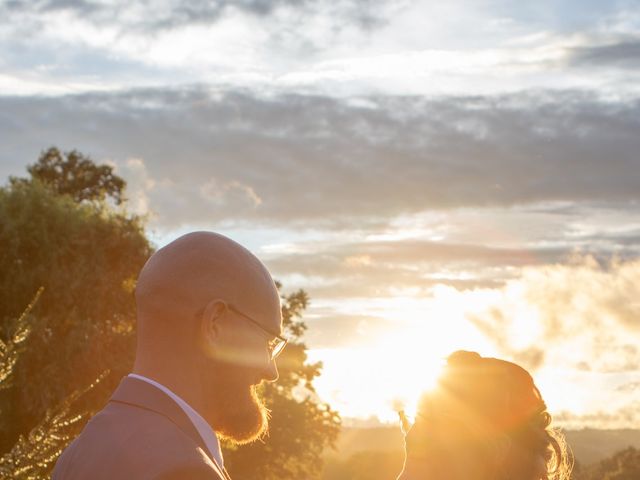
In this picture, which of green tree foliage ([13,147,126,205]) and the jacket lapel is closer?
the jacket lapel

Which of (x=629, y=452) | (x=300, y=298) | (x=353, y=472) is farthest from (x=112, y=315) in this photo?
(x=353, y=472)

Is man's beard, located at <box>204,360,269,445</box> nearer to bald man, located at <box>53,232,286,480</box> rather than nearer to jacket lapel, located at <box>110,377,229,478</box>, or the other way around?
bald man, located at <box>53,232,286,480</box>

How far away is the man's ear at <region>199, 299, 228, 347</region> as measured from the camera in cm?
376

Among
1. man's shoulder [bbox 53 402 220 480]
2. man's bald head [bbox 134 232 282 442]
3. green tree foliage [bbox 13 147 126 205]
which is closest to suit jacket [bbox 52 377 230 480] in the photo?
man's shoulder [bbox 53 402 220 480]

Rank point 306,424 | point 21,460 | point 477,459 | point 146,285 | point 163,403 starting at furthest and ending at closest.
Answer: point 306,424 < point 21,460 < point 477,459 < point 146,285 < point 163,403

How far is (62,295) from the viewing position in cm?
3216

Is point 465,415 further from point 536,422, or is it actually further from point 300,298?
point 300,298

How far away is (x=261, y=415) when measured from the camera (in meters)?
4.08

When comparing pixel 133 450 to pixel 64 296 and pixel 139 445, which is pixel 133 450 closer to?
pixel 139 445

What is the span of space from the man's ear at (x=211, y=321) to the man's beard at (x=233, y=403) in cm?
9

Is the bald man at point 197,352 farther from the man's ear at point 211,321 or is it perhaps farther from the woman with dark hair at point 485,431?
the woman with dark hair at point 485,431

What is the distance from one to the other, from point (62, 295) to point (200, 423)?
1163 inches

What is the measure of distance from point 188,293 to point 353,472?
111 meters

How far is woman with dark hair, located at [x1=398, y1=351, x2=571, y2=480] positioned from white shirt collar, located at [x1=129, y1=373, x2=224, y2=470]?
2059 mm
